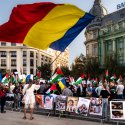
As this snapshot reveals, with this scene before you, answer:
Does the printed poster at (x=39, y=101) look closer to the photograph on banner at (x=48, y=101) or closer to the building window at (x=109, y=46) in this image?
→ the photograph on banner at (x=48, y=101)

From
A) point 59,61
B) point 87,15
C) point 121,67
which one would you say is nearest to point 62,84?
point 87,15

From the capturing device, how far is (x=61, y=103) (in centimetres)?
1859

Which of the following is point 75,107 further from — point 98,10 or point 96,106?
point 98,10

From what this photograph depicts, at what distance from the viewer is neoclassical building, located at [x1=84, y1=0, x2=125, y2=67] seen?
9362 centimetres

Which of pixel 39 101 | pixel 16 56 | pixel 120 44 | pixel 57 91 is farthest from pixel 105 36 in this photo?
pixel 39 101

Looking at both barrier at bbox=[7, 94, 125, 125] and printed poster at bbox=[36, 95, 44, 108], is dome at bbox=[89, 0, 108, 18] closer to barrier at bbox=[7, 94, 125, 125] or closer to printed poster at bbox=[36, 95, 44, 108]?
printed poster at bbox=[36, 95, 44, 108]

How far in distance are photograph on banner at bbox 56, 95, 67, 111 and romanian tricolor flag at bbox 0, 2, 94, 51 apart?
128 inches

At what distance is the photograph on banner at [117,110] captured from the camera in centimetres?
1553

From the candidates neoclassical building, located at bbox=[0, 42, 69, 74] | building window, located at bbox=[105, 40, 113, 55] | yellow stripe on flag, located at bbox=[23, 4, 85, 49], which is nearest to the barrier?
yellow stripe on flag, located at bbox=[23, 4, 85, 49]

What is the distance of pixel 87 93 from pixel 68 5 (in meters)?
11.7

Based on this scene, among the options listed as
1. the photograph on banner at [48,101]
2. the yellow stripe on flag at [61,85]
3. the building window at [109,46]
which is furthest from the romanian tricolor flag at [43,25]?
the building window at [109,46]

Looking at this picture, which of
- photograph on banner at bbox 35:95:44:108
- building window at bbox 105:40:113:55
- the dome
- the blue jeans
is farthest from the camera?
the dome

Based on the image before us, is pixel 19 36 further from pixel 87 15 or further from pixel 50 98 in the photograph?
pixel 50 98

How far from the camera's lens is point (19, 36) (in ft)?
51.6
